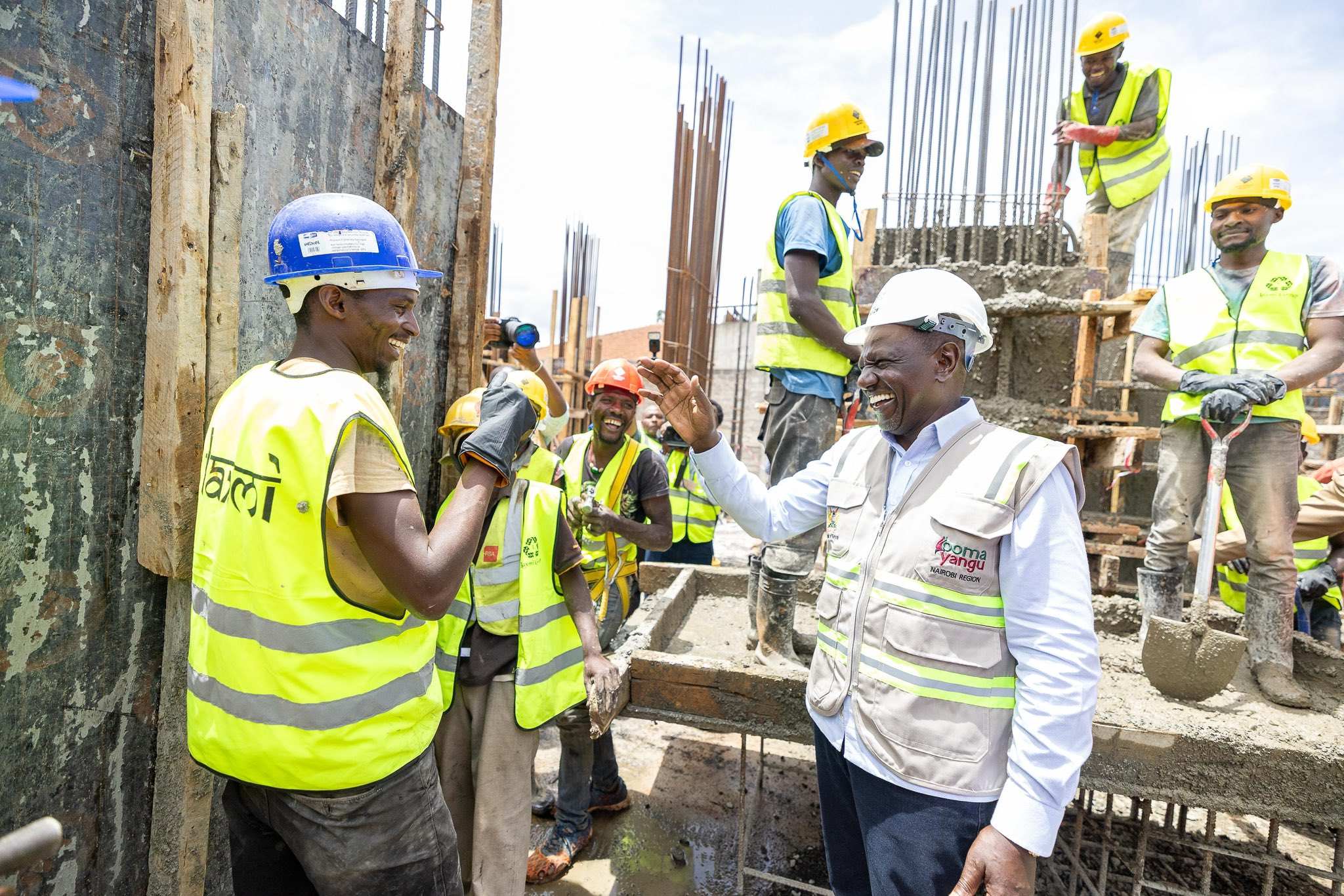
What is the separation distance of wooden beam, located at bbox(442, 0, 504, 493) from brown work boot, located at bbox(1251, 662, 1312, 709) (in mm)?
3950

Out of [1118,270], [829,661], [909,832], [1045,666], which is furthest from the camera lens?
[1118,270]

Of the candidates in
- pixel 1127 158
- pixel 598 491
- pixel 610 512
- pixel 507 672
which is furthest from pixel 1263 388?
pixel 1127 158

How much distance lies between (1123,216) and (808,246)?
5521 mm

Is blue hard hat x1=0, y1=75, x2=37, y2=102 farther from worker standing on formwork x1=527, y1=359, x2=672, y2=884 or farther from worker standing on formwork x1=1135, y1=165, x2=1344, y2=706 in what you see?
worker standing on formwork x1=1135, y1=165, x2=1344, y2=706

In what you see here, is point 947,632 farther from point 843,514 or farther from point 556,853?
point 556,853

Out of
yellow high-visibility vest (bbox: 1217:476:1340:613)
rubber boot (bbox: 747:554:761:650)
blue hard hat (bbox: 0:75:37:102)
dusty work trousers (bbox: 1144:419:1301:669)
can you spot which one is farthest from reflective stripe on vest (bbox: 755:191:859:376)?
yellow high-visibility vest (bbox: 1217:476:1340:613)

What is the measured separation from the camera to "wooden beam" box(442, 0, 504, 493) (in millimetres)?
3297

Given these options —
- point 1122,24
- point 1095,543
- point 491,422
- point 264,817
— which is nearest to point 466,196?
point 491,422

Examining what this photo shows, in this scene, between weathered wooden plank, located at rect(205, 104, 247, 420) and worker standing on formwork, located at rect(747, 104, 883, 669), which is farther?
worker standing on formwork, located at rect(747, 104, 883, 669)

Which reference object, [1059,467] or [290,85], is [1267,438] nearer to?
Result: [1059,467]

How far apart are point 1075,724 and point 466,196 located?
3.24 meters

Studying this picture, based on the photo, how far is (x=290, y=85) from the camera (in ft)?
8.09

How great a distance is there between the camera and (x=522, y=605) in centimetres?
264

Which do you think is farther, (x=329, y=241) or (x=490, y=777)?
(x=490, y=777)
